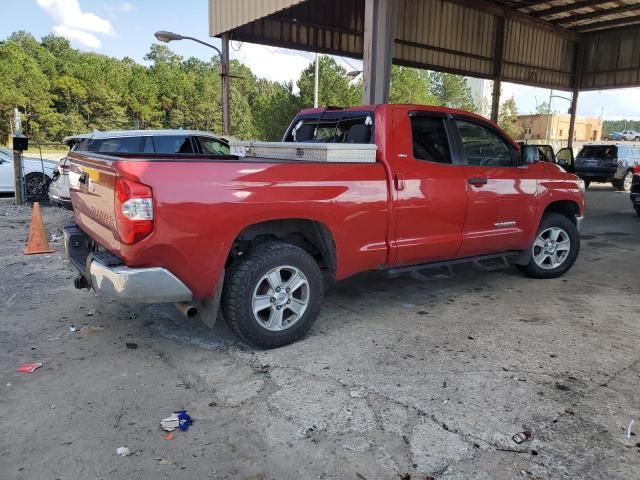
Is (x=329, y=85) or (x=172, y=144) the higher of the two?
(x=329, y=85)

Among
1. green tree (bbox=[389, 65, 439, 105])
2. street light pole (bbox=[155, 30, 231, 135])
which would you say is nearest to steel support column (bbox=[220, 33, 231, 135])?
street light pole (bbox=[155, 30, 231, 135])

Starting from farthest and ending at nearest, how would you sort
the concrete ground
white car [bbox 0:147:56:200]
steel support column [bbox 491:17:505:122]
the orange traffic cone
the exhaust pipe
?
steel support column [bbox 491:17:505:122] < white car [bbox 0:147:56:200] < the orange traffic cone < the exhaust pipe < the concrete ground

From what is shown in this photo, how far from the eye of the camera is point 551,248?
6.16m

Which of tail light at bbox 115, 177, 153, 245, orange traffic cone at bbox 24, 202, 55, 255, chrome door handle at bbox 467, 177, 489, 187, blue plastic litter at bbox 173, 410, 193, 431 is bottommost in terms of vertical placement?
blue plastic litter at bbox 173, 410, 193, 431

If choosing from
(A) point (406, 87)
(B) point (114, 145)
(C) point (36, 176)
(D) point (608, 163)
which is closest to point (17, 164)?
(C) point (36, 176)

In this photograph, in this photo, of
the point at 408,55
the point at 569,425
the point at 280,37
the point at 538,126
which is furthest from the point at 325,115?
the point at 538,126

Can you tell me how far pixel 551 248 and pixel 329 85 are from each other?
26.7 metres

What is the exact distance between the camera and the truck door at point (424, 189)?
4488 millimetres

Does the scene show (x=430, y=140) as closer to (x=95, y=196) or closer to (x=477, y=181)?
(x=477, y=181)

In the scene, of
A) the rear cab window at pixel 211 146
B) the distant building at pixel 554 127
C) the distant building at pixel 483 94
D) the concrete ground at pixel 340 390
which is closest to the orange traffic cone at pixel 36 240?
the concrete ground at pixel 340 390

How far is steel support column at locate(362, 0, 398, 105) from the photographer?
8.20 m

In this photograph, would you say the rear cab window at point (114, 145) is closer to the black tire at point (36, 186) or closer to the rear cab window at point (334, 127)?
the black tire at point (36, 186)

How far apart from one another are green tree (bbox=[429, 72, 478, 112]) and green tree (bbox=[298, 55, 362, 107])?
28.9 meters

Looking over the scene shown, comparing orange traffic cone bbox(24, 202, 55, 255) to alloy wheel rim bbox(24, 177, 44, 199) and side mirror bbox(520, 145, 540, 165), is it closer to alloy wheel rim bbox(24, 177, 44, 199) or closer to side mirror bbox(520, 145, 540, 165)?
alloy wheel rim bbox(24, 177, 44, 199)
